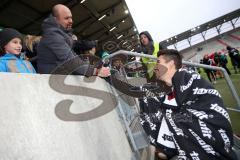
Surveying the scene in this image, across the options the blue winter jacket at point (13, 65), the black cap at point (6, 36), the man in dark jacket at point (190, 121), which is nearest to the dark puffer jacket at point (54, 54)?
the blue winter jacket at point (13, 65)

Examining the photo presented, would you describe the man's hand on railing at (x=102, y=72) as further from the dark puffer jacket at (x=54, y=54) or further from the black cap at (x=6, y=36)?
→ the black cap at (x=6, y=36)

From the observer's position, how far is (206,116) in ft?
7.06

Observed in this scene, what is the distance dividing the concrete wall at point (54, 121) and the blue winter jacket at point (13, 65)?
517 mm

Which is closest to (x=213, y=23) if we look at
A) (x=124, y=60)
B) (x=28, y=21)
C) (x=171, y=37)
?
(x=171, y=37)

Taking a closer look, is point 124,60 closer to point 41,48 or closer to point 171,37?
point 41,48

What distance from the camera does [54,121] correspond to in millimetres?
1936

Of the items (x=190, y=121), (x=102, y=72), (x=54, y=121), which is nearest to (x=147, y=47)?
(x=102, y=72)

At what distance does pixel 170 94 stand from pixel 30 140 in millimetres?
1386

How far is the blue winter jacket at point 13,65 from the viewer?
244cm

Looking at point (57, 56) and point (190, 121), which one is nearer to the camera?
point (190, 121)

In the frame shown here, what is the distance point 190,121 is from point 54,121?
116 centimetres

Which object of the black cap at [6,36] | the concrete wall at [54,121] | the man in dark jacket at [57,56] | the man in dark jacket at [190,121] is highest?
the black cap at [6,36]

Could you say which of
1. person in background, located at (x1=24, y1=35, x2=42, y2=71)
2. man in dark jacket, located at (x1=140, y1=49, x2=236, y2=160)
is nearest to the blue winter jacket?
man in dark jacket, located at (x1=140, y1=49, x2=236, y2=160)

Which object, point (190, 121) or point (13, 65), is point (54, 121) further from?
point (190, 121)
